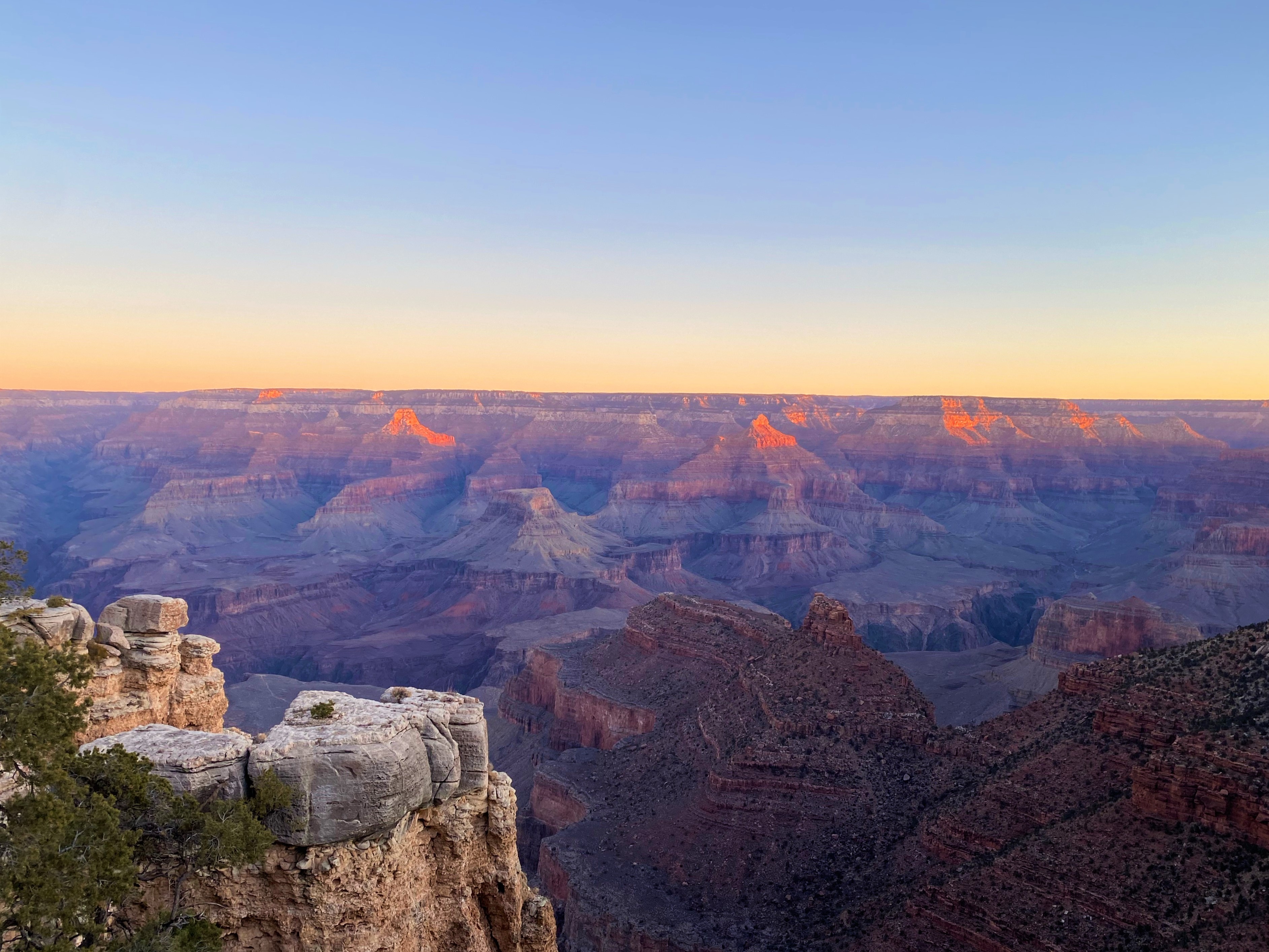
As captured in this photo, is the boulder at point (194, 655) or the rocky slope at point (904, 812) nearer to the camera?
the boulder at point (194, 655)

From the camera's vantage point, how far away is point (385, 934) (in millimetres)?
17266

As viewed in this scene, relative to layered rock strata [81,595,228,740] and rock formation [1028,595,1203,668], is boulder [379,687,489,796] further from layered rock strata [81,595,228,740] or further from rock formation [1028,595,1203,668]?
rock formation [1028,595,1203,668]

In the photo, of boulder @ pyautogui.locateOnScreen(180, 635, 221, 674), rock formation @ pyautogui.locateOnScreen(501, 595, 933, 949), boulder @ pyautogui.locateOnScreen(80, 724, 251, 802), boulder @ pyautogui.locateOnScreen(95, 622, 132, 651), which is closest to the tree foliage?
boulder @ pyautogui.locateOnScreen(80, 724, 251, 802)

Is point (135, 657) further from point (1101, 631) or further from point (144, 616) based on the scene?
point (1101, 631)

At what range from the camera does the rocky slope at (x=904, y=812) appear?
27875 mm

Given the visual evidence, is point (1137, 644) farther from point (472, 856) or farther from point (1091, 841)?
point (472, 856)

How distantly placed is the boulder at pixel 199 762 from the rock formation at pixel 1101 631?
95922 mm

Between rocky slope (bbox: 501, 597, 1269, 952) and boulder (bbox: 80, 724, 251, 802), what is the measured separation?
24071 millimetres

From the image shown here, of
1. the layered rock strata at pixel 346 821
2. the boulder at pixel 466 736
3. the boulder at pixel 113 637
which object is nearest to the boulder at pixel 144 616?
the boulder at pixel 113 637

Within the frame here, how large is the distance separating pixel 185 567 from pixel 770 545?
122 meters

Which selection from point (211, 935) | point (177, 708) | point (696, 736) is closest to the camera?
point (211, 935)

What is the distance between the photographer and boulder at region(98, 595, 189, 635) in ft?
75.5

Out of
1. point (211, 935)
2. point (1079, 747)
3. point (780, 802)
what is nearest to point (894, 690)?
point (780, 802)

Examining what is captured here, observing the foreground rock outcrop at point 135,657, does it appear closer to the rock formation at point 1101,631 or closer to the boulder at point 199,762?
the boulder at point 199,762
